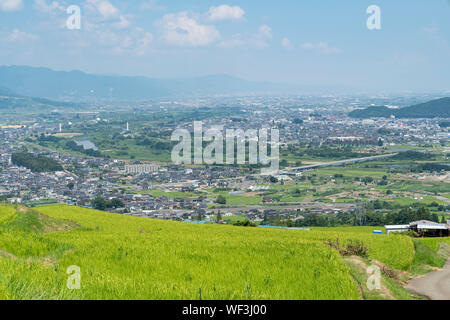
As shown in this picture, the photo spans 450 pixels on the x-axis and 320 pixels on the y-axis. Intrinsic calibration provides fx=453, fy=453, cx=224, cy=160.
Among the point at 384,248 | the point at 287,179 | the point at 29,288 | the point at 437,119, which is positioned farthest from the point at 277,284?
the point at 437,119

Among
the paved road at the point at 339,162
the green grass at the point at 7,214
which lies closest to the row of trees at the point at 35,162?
the paved road at the point at 339,162

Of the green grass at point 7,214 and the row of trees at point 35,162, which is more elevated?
the green grass at point 7,214

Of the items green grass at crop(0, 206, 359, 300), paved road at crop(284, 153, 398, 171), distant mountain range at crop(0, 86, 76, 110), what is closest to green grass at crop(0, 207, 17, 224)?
green grass at crop(0, 206, 359, 300)

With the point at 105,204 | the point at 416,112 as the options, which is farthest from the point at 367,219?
the point at 416,112

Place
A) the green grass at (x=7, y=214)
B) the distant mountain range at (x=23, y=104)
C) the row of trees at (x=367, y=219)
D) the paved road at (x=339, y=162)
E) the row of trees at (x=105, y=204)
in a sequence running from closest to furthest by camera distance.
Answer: the green grass at (x=7, y=214), the row of trees at (x=367, y=219), the row of trees at (x=105, y=204), the paved road at (x=339, y=162), the distant mountain range at (x=23, y=104)

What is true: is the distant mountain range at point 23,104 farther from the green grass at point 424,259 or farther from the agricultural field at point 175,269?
the green grass at point 424,259

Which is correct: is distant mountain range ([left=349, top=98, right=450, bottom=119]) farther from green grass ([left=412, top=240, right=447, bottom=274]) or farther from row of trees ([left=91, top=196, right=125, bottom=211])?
green grass ([left=412, top=240, right=447, bottom=274])

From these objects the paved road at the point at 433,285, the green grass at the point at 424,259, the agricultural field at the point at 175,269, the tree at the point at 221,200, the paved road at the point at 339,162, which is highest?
the agricultural field at the point at 175,269

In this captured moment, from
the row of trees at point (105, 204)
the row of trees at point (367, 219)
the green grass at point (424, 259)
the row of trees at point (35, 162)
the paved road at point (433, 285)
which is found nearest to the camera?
the paved road at point (433, 285)
